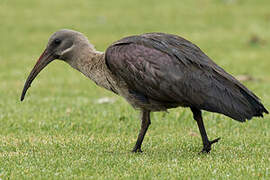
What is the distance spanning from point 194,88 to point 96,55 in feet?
5.19

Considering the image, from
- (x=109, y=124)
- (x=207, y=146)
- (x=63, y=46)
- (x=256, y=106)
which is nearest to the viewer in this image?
(x=256, y=106)

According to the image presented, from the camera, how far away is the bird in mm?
6973

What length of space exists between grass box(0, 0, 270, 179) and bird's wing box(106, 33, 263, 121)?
0.74m

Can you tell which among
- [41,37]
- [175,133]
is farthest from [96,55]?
[41,37]

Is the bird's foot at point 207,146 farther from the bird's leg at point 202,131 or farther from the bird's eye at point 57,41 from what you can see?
the bird's eye at point 57,41

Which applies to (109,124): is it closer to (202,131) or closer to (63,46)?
(63,46)

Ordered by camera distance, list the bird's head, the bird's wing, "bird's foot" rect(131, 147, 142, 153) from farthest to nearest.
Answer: the bird's head
"bird's foot" rect(131, 147, 142, 153)
the bird's wing

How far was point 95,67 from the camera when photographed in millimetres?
7613

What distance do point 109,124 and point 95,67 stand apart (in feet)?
8.02

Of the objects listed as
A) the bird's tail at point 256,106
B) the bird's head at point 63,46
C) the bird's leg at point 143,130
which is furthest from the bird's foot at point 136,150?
the bird's tail at point 256,106

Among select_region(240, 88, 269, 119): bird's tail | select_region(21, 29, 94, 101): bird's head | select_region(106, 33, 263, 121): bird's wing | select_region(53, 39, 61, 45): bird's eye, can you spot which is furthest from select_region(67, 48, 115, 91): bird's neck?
select_region(240, 88, 269, 119): bird's tail

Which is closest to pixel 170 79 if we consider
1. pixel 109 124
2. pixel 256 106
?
pixel 256 106

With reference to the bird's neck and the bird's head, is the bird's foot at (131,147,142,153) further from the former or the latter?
the bird's head

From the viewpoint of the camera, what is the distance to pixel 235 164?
664 centimetres
